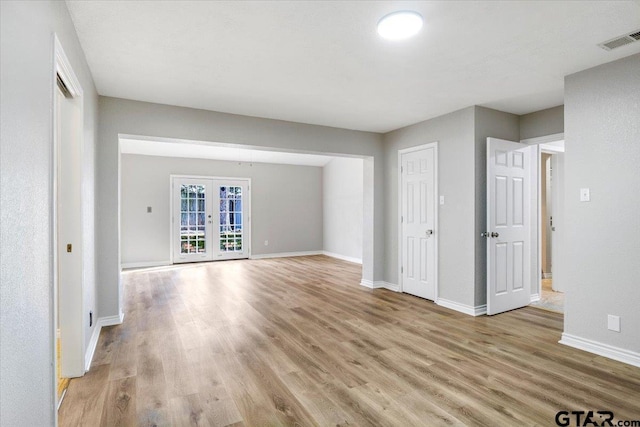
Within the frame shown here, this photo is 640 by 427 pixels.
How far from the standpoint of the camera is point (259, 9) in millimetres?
2121

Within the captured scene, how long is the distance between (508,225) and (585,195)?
120 cm

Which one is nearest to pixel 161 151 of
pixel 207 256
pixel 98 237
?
pixel 207 256

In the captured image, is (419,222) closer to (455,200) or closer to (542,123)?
(455,200)

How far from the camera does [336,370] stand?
8.47 ft

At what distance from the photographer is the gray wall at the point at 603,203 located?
2705mm

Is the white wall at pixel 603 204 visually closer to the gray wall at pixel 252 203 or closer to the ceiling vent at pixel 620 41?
the ceiling vent at pixel 620 41

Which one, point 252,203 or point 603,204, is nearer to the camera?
point 603,204

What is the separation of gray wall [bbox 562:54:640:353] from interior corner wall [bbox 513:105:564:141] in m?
1.01

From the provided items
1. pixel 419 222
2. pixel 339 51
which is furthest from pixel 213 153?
pixel 339 51

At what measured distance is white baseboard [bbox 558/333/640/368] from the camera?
2.67 meters

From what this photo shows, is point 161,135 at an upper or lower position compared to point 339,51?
lower

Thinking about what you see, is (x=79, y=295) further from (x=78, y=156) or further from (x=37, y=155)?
(x=37, y=155)

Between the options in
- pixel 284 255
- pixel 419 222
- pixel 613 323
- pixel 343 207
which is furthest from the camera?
pixel 284 255

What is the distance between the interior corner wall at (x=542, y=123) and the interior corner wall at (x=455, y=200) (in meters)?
Answer: 0.92
